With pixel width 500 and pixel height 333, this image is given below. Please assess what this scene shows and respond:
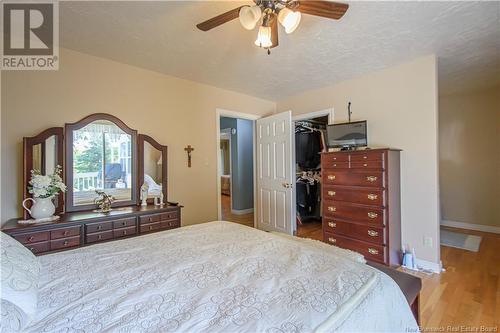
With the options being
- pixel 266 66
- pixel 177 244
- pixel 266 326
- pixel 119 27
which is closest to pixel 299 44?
pixel 266 66

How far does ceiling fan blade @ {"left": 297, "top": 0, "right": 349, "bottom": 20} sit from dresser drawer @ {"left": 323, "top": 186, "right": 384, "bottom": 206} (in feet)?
6.22

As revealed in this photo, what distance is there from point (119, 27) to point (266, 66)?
159 cm

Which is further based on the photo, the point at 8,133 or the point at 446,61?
the point at 446,61

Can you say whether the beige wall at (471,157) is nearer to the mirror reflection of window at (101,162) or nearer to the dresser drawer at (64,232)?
the mirror reflection of window at (101,162)

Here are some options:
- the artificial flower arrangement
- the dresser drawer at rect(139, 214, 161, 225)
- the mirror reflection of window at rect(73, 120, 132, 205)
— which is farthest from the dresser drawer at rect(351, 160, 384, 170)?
the artificial flower arrangement

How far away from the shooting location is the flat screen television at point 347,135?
9.95ft

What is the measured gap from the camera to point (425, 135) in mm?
2744

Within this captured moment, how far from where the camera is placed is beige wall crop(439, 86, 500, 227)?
401cm

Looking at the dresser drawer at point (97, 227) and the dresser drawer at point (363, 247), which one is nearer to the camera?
the dresser drawer at point (97, 227)

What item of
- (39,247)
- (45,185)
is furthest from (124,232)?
(45,185)

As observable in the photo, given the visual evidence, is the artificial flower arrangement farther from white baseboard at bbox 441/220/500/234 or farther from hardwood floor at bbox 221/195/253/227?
white baseboard at bbox 441/220/500/234

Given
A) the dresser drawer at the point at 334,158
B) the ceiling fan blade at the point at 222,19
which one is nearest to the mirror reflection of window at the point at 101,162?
the ceiling fan blade at the point at 222,19

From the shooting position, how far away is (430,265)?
2688 millimetres

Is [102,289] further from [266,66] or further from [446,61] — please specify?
[446,61]
